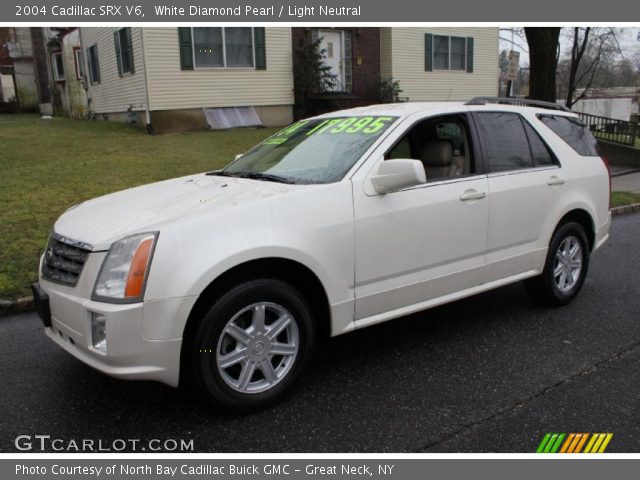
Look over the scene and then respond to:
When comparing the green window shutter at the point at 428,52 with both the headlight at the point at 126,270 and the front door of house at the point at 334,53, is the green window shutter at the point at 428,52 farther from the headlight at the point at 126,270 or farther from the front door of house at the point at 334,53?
the headlight at the point at 126,270

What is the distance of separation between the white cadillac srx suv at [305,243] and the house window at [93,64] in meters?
17.7

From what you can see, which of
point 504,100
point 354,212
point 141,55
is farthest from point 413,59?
point 354,212

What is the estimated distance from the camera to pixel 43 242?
659 cm

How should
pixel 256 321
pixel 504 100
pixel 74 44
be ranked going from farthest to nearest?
pixel 74 44, pixel 504 100, pixel 256 321

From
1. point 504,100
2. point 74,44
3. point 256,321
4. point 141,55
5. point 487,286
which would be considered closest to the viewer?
point 256,321

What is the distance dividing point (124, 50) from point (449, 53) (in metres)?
11.8

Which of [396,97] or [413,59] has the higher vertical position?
[413,59]

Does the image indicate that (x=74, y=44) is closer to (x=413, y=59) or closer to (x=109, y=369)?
(x=413, y=59)

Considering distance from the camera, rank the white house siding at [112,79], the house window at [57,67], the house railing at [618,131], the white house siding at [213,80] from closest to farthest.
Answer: the white house siding at [213,80]
the white house siding at [112,79]
the house railing at [618,131]
the house window at [57,67]

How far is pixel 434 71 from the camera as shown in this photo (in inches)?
845

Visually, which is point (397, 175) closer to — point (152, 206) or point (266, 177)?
point (266, 177)

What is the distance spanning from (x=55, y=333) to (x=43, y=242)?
373cm

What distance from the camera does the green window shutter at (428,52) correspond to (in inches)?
831

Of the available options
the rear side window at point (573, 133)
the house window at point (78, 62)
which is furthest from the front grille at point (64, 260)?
the house window at point (78, 62)
